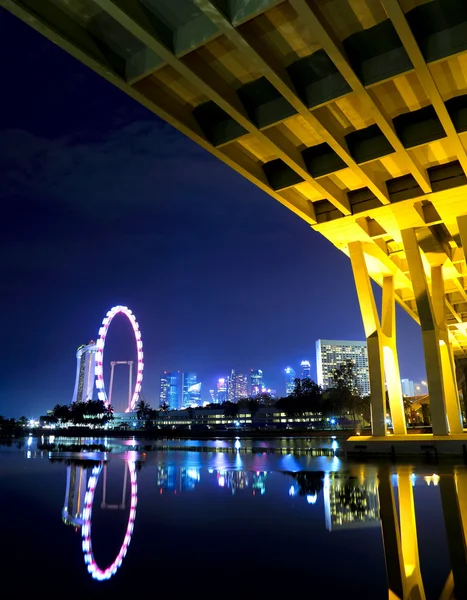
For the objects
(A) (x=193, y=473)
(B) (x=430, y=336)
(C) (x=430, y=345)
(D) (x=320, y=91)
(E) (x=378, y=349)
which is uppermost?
(D) (x=320, y=91)

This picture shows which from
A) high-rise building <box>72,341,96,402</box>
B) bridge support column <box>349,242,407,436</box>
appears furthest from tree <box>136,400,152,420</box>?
bridge support column <box>349,242,407,436</box>

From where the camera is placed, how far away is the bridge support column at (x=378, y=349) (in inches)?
918

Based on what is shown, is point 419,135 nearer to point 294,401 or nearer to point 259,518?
point 259,518

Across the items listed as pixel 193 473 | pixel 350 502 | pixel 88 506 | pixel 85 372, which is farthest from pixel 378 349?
pixel 85 372

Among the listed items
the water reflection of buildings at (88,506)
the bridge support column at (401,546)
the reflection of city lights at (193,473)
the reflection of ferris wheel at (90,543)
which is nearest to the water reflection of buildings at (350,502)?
the bridge support column at (401,546)

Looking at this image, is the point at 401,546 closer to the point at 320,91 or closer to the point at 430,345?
the point at 320,91

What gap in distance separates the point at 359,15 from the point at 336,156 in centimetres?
664

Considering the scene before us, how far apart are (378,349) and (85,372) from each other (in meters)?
122

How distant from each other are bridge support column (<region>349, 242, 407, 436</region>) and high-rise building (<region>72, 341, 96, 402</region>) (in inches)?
4297

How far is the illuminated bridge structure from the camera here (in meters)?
10.9

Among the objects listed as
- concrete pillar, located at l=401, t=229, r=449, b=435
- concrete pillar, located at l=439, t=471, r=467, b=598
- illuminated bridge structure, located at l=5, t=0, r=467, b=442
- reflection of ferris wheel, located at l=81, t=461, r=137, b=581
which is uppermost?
illuminated bridge structure, located at l=5, t=0, r=467, b=442

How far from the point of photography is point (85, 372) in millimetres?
132750

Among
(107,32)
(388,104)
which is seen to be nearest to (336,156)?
(388,104)

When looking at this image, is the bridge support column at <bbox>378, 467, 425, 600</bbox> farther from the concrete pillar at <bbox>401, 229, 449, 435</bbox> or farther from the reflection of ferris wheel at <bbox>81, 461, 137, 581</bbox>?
the concrete pillar at <bbox>401, 229, 449, 435</bbox>
